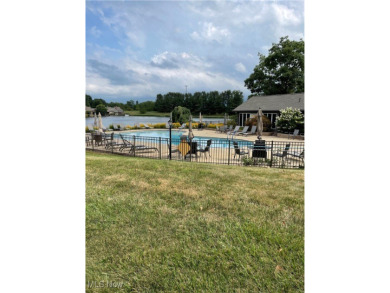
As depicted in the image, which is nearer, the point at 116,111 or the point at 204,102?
the point at 204,102

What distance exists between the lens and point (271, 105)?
25.6 meters

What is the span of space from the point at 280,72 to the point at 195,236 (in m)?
35.2

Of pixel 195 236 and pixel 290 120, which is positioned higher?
pixel 290 120

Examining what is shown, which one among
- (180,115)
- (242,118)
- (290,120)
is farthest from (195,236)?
(180,115)

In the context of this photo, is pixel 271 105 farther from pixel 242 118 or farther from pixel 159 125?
pixel 159 125

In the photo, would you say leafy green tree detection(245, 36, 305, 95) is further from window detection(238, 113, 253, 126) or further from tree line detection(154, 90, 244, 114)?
tree line detection(154, 90, 244, 114)

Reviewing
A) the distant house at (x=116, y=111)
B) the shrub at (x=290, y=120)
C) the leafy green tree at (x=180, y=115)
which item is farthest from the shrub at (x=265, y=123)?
the distant house at (x=116, y=111)

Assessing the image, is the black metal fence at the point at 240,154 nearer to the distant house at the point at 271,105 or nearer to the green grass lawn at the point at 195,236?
the green grass lawn at the point at 195,236

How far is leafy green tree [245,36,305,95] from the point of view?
3131 cm
